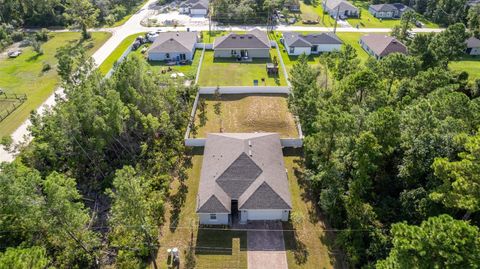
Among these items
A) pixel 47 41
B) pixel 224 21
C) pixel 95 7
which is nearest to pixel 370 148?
pixel 224 21

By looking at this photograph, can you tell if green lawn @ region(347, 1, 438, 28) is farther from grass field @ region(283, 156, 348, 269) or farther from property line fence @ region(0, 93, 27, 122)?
property line fence @ region(0, 93, 27, 122)

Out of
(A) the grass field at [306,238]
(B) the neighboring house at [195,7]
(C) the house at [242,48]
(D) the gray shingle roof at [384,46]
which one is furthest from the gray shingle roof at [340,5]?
(A) the grass field at [306,238]

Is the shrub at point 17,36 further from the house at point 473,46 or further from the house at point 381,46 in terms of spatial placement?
the house at point 473,46

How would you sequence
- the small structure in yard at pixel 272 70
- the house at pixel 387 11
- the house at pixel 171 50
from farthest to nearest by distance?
1. the house at pixel 387 11
2. the house at pixel 171 50
3. the small structure in yard at pixel 272 70

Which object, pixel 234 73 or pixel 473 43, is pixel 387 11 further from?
pixel 234 73

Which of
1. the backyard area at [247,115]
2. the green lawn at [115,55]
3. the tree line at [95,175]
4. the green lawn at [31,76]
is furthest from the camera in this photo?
the green lawn at [115,55]

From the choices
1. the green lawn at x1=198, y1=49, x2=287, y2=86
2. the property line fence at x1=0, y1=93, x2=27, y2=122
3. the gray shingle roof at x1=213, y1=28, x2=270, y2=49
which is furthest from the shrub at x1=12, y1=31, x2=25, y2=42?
the gray shingle roof at x1=213, y1=28, x2=270, y2=49
